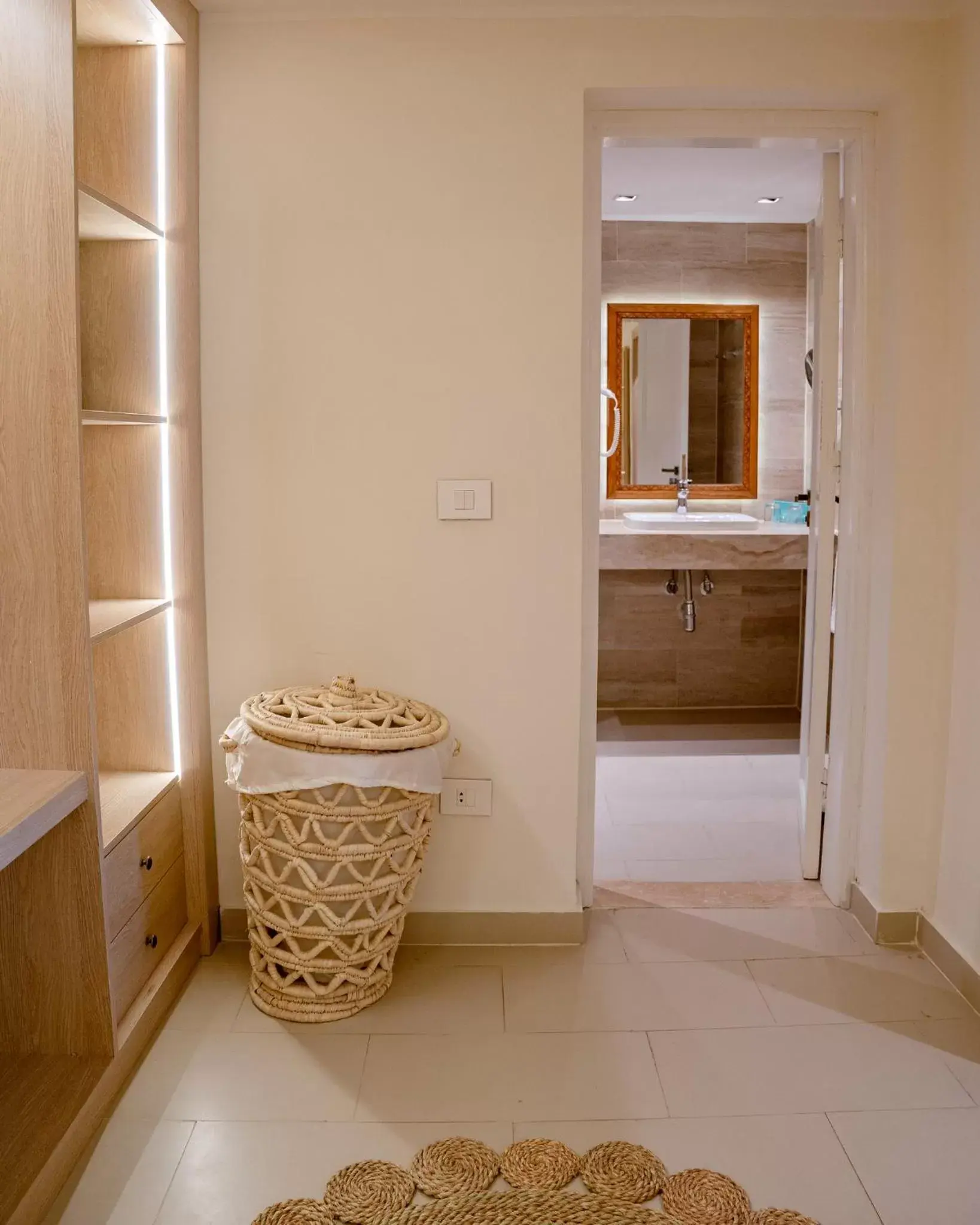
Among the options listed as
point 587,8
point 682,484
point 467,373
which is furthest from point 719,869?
point 587,8

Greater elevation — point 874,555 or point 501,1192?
A: point 874,555

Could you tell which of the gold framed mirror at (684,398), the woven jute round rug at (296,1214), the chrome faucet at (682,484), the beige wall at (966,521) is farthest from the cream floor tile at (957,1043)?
the gold framed mirror at (684,398)

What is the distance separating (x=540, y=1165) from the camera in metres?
1.85

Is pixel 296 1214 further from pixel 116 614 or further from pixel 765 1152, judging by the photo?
pixel 116 614

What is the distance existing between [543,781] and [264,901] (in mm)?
711

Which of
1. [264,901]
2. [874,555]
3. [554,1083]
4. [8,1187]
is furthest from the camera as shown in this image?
[874,555]

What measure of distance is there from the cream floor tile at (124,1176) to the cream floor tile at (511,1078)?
340 mm

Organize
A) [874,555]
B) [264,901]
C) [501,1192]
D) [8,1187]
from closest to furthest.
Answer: [8,1187]
[501,1192]
[264,901]
[874,555]

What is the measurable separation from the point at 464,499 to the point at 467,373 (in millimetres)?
288

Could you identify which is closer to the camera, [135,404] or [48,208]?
[48,208]

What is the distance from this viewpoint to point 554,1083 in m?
2.09

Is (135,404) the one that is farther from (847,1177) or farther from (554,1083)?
(847,1177)

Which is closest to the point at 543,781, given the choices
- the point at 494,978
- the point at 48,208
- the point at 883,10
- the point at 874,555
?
the point at 494,978

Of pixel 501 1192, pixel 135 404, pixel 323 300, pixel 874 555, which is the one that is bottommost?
pixel 501 1192
